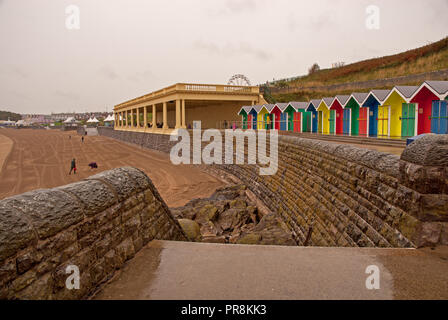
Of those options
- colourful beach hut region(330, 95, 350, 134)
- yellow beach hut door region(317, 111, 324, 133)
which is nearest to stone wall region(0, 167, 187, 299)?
colourful beach hut region(330, 95, 350, 134)

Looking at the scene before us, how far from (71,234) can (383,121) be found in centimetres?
1845

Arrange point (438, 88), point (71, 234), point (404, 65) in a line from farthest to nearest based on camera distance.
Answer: point (404, 65) < point (438, 88) < point (71, 234)

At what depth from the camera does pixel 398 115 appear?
54.2ft

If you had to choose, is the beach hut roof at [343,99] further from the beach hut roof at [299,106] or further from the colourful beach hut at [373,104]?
the beach hut roof at [299,106]

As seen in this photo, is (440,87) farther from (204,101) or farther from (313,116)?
(204,101)

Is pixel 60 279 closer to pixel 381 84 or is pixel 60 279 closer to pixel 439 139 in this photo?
pixel 439 139

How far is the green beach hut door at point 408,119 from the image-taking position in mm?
15523

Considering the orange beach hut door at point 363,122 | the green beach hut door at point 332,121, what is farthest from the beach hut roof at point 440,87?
the green beach hut door at point 332,121

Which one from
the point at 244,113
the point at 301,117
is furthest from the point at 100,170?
the point at 301,117

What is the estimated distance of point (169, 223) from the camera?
569 cm

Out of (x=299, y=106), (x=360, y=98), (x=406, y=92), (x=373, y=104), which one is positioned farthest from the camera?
(x=299, y=106)

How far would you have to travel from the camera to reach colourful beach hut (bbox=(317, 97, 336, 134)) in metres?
22.5

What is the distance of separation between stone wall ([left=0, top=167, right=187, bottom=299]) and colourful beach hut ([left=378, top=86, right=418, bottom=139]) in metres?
15.6

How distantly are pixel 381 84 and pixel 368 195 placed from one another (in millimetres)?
33073
